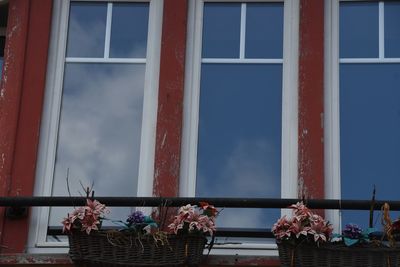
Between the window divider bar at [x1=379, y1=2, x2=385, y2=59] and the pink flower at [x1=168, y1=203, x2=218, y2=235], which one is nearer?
the pink flower at [x1=168, y1=203, x2=218, y2=235]

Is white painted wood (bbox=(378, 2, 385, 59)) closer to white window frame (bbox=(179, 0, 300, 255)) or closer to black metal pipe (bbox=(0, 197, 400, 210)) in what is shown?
white window frame (bbox=(179, 0, 300, 255))

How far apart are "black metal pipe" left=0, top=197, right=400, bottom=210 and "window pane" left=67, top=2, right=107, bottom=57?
141cm

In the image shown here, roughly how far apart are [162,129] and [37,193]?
103 cm

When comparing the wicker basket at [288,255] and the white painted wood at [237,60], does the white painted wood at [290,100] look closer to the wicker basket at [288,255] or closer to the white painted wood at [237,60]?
the white painted wood at [237,60]

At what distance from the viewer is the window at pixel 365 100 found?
10156 millimetres

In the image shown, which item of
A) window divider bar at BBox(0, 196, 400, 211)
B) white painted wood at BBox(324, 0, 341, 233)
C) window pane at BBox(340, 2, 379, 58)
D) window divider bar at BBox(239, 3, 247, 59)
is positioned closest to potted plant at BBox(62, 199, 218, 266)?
window divider bar at BBox(0, 196, 400, 211)

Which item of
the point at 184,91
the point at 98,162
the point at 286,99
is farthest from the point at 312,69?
the point at 98,162

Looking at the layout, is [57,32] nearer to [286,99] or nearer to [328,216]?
[286,99]

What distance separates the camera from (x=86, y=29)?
10.7 meters

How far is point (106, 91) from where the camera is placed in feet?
34.8

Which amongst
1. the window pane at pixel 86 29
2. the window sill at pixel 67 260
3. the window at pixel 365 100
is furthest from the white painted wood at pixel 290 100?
the window pane at pixel 86 29

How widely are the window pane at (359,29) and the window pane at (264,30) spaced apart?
1.57 ft

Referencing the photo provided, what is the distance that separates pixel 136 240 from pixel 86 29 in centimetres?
207

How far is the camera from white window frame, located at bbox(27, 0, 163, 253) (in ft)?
33.3
